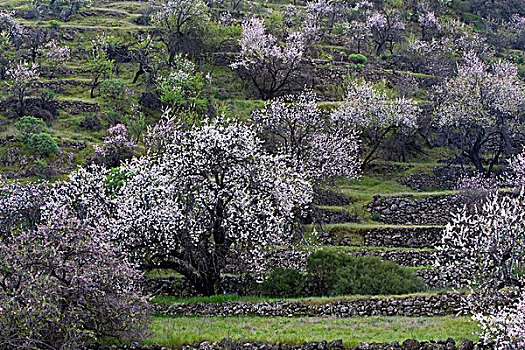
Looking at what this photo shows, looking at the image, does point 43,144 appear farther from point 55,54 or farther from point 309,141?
point 309,141

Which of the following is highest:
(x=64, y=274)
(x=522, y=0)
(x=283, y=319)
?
(x=522, y=0)

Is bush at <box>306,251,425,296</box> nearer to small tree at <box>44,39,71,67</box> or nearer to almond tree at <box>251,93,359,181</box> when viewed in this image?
almond tree at <box>251,93,359,181</box>

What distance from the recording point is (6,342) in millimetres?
10469

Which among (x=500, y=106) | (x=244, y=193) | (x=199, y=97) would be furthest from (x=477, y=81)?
(x=244, y=193)

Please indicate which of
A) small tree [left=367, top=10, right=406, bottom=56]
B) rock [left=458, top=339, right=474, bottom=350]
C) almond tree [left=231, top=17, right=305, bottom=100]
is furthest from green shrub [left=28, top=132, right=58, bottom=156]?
small tree [left=367, top=10, right=406, bottom=56]

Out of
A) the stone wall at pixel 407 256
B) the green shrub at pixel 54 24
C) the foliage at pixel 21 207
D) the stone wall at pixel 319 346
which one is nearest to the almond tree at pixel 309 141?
the stone wall at pixel 407 256

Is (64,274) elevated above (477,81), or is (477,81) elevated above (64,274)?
(477,81)

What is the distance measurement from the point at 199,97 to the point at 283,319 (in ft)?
108

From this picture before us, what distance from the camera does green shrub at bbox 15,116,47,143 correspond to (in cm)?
3597

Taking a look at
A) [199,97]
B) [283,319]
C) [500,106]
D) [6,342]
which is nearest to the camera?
[6,342]

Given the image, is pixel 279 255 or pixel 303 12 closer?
pixel 279 255

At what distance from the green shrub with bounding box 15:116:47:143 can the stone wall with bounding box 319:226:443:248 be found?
25.3 metres

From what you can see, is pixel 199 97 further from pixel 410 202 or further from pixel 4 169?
pixel 410 202

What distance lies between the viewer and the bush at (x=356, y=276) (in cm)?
1856
